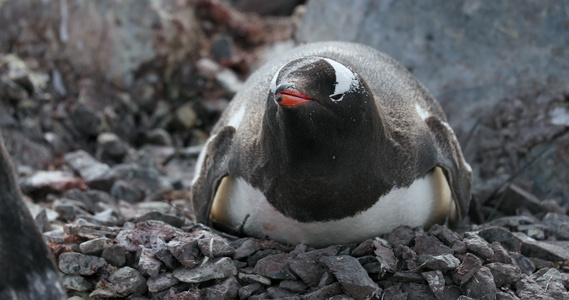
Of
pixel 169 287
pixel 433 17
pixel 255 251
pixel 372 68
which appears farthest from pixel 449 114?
pixel 169 287

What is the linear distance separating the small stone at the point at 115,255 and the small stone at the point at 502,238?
1.94 metres

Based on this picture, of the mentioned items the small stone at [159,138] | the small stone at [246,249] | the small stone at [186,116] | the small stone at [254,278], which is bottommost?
the small stone at [159,138]

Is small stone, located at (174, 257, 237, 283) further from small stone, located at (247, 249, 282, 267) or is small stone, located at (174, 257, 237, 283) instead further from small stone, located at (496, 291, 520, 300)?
small stone, located at (496, 291, 520, 300)

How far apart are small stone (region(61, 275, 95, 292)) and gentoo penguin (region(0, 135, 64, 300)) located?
0.84 m

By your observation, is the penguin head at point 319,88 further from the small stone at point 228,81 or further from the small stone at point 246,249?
the small stone at point 228,81

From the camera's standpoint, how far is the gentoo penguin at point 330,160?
352 cm

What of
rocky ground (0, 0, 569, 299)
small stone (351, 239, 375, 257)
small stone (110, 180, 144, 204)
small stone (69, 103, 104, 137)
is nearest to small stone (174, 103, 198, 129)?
rocky ground (0, 0, 569, 299)

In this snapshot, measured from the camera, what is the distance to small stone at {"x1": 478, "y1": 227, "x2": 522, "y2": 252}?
13.2 feet

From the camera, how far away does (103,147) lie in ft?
21.2

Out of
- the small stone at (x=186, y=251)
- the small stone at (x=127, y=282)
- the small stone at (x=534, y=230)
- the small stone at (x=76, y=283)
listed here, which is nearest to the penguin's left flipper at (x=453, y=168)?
the small stone at (x=534, y=230)

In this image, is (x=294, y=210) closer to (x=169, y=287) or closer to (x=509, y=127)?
(x=169, y=287)

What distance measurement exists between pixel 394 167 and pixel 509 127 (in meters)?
2.13

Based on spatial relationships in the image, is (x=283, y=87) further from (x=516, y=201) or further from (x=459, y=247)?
(x=516, y=201)

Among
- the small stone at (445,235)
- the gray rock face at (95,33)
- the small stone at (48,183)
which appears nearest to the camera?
the small stone at (445,235)
